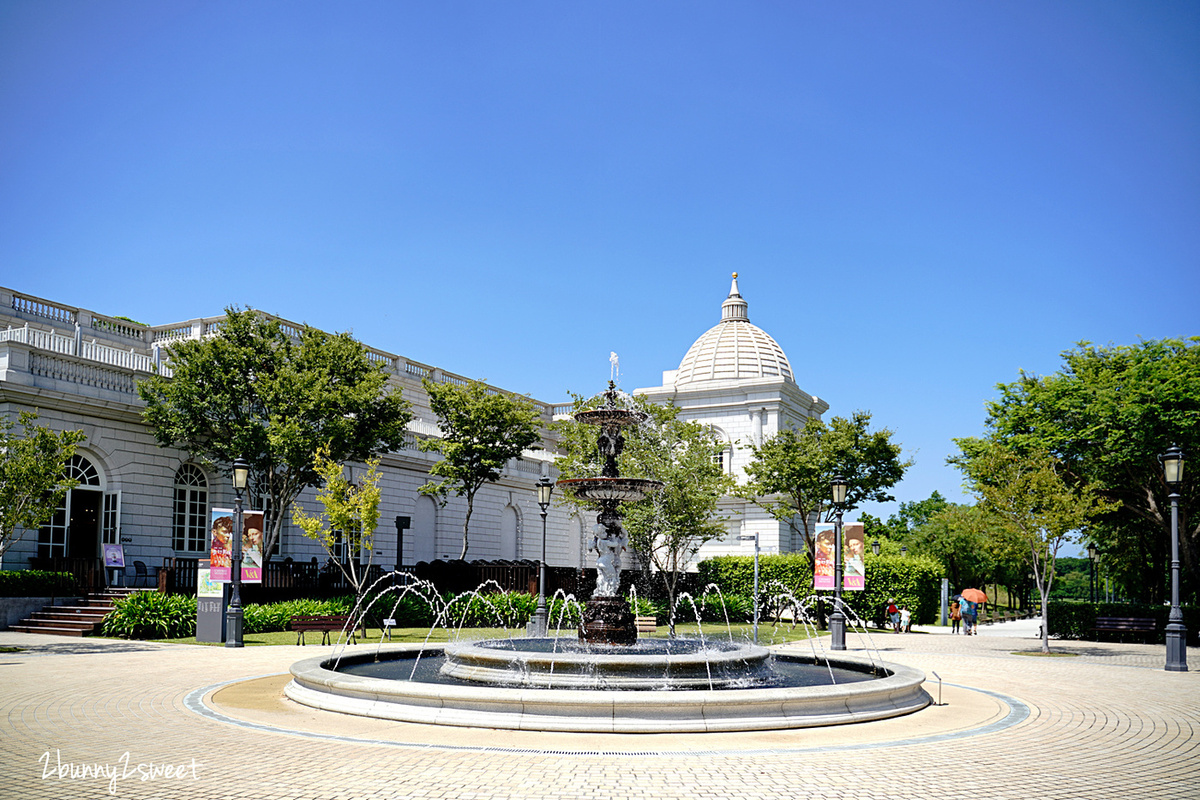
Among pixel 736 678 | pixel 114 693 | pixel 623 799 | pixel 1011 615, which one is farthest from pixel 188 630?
pixel 1011 615

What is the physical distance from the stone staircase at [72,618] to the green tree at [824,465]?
25202mm

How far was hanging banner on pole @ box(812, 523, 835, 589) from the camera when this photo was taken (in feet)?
80.0

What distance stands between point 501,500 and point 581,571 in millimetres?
6709

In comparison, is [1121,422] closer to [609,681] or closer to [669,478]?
[669,478]

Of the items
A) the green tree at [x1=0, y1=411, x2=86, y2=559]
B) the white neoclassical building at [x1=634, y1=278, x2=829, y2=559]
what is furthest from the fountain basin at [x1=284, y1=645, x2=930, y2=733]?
the white neoclassical building at [x1=634, y1=278, x2=829, y2=559]

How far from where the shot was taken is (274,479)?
30.9 metres

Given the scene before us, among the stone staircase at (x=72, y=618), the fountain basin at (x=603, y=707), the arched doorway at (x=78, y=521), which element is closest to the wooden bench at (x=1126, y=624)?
the fountain basin at (x=603, y=707)

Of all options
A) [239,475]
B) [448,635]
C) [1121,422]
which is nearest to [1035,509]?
[1121,422]

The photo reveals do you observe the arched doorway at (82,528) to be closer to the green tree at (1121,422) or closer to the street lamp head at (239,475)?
the street lamp head at (239,475)

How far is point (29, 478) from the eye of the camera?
838 inches

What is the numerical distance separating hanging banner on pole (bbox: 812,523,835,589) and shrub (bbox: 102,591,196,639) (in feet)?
55.5

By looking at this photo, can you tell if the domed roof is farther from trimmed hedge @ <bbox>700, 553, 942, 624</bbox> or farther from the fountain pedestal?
the fountain pedestal

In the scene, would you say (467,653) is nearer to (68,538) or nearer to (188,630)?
(188,630)

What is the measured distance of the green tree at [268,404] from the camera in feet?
95.1
